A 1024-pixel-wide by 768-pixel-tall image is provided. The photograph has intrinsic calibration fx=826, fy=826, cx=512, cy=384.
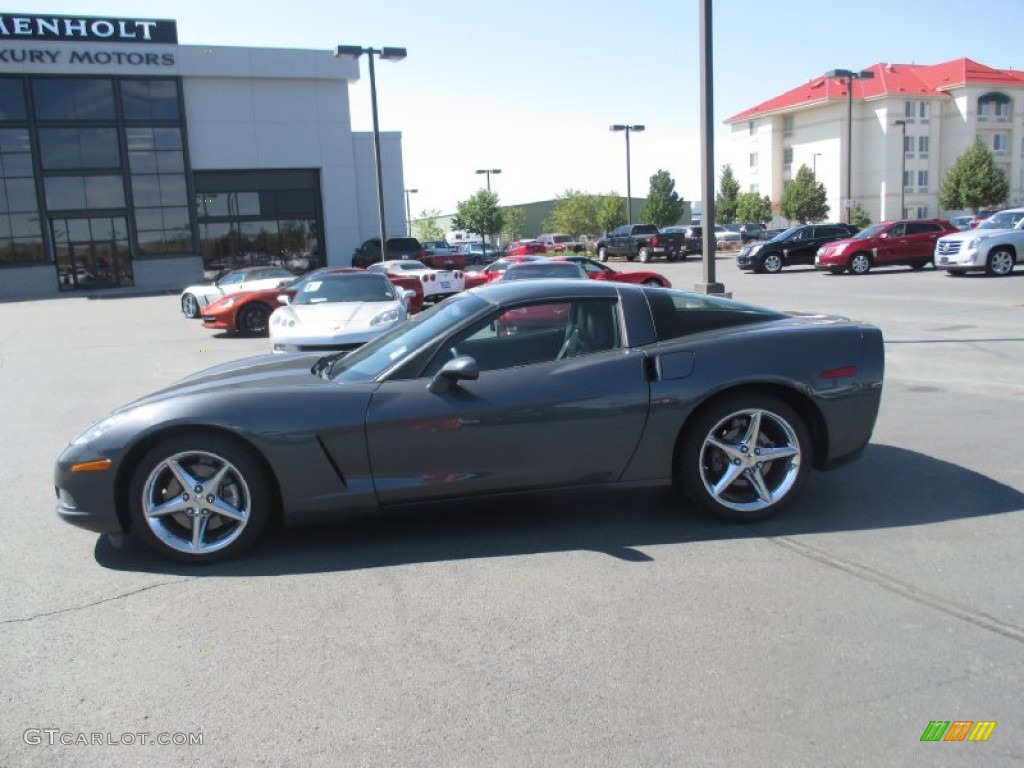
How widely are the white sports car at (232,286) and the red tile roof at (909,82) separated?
222ft

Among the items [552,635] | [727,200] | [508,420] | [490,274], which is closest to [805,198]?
[727,200]

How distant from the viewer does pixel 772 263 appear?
29547 millimetres

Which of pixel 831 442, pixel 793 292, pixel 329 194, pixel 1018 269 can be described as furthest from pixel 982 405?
pixel 329 194

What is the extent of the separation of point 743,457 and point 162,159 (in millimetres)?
41108

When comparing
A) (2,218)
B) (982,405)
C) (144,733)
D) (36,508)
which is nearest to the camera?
(144,733)

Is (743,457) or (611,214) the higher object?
(611,214)

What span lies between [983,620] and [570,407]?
2.06 meters

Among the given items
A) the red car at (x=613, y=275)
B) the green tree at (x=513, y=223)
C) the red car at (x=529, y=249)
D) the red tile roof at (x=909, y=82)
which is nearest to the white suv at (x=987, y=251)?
the red car at (x=613, y=275)

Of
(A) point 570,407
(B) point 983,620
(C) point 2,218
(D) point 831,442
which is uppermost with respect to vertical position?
(C) point 2,218

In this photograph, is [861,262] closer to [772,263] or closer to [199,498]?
[772,263]

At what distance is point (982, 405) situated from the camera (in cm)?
733

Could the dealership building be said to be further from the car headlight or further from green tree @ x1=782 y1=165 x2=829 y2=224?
green tree @ x1=782 y1=165 x2=829 y2=224

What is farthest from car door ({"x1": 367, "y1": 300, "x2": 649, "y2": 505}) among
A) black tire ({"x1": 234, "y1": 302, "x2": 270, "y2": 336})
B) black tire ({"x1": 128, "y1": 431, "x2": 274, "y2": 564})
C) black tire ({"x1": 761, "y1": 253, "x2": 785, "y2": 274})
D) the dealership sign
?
the dealership sign

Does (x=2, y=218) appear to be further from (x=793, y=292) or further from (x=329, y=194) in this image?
(x=793, y=292)
